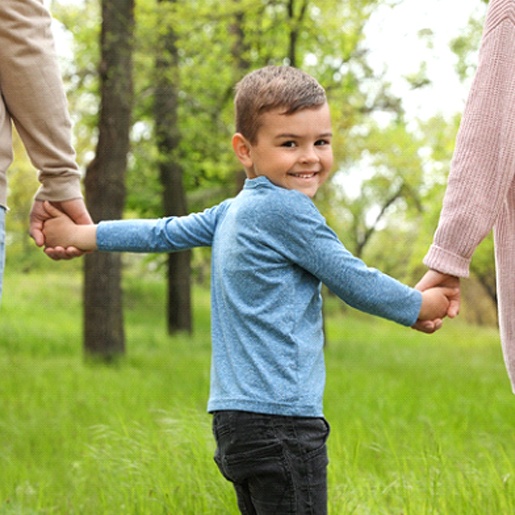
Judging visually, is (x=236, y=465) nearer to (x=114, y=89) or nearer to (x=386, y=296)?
(x=386, y=296)

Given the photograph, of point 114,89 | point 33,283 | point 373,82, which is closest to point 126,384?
point 114,89

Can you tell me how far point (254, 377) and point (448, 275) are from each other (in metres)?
0.72

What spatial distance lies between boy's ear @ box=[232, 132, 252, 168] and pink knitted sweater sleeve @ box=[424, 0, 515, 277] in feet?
1.94

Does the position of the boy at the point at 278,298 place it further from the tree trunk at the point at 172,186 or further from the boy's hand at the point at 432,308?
the tree trunk at the point at 172,186

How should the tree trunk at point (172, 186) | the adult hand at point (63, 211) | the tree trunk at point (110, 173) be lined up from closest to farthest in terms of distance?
the adult hand at point (63, 211) → the tree trunk at point (110, 173) → the tree trunk at point (172, 186)

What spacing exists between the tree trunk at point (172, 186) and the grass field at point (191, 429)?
2.19ft

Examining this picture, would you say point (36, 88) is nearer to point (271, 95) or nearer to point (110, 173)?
point (271, 95)

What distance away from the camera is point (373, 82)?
1568cm

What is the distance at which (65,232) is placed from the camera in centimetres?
306

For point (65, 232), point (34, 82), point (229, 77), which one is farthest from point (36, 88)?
point (229, 77)

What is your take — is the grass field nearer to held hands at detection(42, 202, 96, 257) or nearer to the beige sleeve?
held hands at detection(42, 202, 96, 257)

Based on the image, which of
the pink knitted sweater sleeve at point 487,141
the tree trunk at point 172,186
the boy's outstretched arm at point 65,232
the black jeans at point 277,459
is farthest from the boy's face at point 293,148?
the tree trunk at point 172,186

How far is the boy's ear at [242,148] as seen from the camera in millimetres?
2500

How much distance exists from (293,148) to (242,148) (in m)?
0.17
